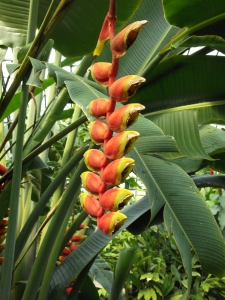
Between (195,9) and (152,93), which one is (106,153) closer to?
(195,9)

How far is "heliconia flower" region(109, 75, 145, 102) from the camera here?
0.34 meters

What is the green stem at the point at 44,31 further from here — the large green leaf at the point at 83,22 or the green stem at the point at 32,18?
the large green leaf at the point at 83,22

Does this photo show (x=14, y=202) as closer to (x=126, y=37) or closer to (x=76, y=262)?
(x=76, y=262)

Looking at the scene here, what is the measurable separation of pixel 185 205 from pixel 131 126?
0.24 m

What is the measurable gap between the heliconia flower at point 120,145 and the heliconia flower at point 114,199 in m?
0.03

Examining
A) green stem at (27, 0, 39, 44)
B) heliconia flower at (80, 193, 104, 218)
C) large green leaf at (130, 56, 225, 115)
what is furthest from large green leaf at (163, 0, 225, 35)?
heliconia flower at (80, 193, 104, 218)

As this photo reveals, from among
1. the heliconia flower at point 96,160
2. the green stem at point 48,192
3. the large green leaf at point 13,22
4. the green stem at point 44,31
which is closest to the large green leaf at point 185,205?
the green stem at point 48,192

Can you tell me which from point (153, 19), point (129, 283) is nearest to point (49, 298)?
point (153, 19)

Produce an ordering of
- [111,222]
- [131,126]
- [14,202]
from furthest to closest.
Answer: [14,202], [131,126], [111,222]

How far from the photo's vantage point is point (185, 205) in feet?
2.52

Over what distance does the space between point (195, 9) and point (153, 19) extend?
0.37 meters

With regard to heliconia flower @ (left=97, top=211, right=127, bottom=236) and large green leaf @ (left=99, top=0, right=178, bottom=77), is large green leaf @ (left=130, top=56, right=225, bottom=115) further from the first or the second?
heliconia flower @ (left=97, top=211, right=127, bottom=236)

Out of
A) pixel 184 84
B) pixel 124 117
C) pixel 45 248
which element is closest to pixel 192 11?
pixel 184 84

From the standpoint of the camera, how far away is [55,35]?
991mm
